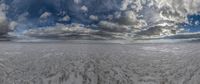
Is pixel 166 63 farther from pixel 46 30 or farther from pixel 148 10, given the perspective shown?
pixel 46 30

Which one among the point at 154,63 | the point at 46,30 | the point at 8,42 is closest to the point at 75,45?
the point at 46,30

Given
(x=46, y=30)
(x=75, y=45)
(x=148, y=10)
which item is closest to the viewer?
(x=148, y=10)

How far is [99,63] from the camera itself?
714 cm

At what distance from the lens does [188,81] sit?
6.27 meters

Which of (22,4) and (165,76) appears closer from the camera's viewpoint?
(22,4)

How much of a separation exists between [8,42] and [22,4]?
1593 millimetres

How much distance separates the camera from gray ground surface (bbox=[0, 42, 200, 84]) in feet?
21.0

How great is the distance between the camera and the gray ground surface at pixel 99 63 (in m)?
6.41

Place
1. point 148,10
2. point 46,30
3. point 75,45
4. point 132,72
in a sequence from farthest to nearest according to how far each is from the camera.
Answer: point 75,45 < point 132,72 < point 46,30 < point 148,10

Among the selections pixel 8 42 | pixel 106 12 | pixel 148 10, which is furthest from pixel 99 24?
pixel 8 42

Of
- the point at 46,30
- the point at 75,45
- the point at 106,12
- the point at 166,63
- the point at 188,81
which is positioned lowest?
the point at 188,81

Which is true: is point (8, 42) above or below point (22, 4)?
below

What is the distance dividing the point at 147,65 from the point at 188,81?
1.15 meters

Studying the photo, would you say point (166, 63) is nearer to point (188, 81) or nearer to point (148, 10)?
point (188, 81)
